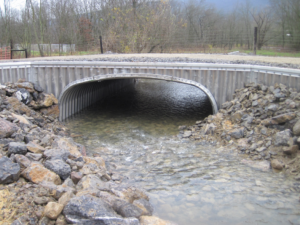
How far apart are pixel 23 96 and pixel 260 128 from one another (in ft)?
30.3

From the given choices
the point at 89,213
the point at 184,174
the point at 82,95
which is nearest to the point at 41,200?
the point at 89,213

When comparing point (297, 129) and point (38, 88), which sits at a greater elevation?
point (38, 88)

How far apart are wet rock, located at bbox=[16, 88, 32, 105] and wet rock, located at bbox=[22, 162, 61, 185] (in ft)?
22.7

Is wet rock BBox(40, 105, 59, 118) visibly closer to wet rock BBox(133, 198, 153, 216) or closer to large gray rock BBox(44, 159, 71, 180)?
large gray rock BBox(44, 159, 71, 180)

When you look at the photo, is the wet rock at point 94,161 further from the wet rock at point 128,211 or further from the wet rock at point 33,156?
the wet rock at point 128,211

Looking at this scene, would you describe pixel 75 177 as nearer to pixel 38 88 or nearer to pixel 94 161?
pixel 94 161

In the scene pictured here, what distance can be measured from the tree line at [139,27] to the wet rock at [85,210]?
51.5ft

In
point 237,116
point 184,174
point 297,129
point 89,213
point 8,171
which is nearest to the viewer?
point 89,213

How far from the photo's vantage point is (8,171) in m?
4.57

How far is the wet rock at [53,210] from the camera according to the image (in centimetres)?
393

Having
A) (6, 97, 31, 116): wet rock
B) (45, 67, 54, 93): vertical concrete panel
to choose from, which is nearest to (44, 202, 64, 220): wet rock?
(6, 97, 31, 116): wet rock

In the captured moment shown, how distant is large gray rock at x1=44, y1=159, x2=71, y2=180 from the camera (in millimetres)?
5285

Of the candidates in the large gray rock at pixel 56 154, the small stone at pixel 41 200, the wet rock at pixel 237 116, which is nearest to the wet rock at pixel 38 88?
the large gray rock at pixel 56 154

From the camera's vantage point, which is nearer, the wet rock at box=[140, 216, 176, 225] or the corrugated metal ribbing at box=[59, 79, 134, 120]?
the wet rock at box=[140, 216, 176, 225]
